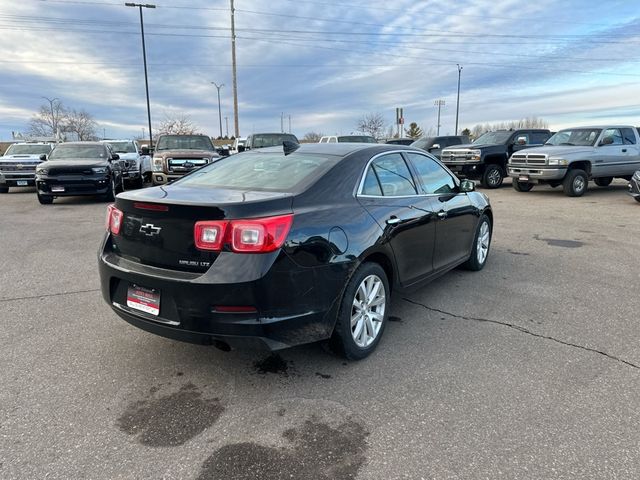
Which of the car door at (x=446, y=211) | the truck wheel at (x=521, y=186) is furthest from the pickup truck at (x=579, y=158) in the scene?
the car door at (x=446, y=211)

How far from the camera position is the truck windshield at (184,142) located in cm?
1509

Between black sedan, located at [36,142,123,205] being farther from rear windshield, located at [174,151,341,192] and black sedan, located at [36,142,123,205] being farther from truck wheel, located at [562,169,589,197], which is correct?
truck wheel, located at [562,169,589,197]

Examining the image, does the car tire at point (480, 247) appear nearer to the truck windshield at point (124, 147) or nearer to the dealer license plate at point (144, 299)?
the dealer license plate at point (144, 299)

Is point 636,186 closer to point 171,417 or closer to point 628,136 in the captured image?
point 628,136

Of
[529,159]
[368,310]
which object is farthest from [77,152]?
[529,159]

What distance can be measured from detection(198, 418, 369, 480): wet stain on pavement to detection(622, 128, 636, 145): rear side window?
15692mm

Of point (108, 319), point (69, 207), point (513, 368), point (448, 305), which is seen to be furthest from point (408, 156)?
point (69, 207)

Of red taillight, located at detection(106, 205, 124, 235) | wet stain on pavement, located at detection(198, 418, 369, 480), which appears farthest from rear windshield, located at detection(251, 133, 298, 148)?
wet stain on pavement, located at detection(198, 418, 369, 480)

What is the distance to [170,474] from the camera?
92.7 inches

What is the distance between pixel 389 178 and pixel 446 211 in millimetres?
979

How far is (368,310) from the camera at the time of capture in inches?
143

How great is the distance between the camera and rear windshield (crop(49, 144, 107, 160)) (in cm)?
1360

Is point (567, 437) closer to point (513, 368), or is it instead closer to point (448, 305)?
point (513, 368)

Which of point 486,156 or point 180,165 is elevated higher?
point 486,156
